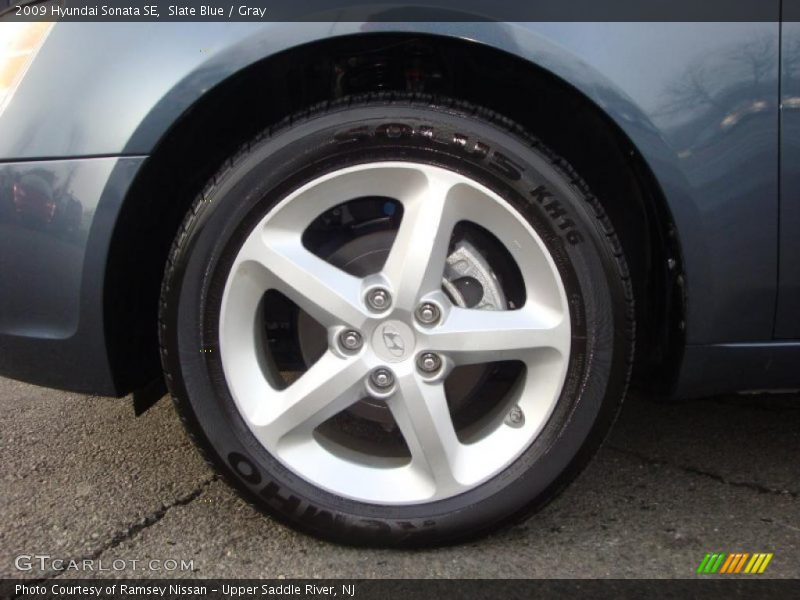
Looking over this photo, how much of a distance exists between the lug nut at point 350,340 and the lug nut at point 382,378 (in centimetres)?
7

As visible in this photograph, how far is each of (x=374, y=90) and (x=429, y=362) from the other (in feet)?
2.16

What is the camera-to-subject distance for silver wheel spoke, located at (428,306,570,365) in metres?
1.55

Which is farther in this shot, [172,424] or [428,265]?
[172,424]

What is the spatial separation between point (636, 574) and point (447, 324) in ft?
2.08

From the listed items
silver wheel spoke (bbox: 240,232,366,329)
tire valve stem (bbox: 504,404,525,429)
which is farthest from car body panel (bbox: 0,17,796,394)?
tire valve stem (bbox: 504,404,525,429)

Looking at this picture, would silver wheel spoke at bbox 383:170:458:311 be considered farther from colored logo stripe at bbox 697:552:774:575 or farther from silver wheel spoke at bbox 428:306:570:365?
colored logo stripe at bbox 697:552:774:575

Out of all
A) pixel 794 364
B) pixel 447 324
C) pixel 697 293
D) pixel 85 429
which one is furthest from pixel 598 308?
pixel 85 429

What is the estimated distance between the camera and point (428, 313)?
1.57m

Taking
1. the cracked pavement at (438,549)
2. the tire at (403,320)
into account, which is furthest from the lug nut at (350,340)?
the cracked pavement at (438,549)

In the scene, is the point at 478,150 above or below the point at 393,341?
above

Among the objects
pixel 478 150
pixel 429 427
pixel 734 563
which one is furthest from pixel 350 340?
pixel 734 563

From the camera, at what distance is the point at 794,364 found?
1.58 meters

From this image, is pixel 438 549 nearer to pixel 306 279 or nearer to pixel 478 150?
pixel 306 279

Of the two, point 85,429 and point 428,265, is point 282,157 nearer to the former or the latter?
point 428,265
